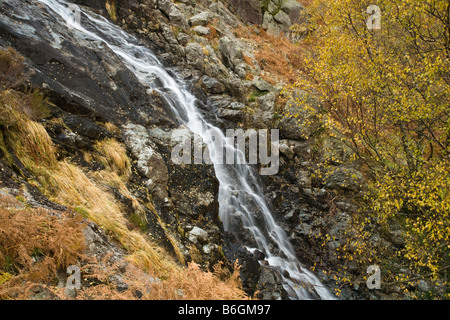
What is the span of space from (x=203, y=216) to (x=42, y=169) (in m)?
4.76

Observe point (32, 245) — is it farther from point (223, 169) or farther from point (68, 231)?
point (223, 169)

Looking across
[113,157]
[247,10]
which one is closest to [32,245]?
[113,157]

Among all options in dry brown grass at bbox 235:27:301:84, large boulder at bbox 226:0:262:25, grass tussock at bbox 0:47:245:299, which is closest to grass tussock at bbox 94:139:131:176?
grass tussock at bbox 0:47:245:299

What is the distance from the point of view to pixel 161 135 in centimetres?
973

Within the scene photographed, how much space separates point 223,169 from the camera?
11922 millimetres

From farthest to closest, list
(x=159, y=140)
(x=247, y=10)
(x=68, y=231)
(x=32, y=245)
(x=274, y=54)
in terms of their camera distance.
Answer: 1. (x=247, y=10)
2. (x=274, y=54)
3. (x=159, y=140)
4. (x=68, y=231)
5. (x=32, y=245)

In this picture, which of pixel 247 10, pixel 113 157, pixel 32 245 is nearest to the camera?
pixel 32 245

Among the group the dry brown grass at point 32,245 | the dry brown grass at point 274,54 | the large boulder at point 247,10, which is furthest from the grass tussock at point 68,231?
the large boulder at point 247,10

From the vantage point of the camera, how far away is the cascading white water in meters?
10.2

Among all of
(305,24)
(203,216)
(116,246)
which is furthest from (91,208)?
(305,24)

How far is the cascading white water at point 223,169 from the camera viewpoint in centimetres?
1018

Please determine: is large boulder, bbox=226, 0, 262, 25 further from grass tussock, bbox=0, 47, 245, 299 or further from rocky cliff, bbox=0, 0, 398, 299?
grass tussock, bbox=0, 47, 245, 299
